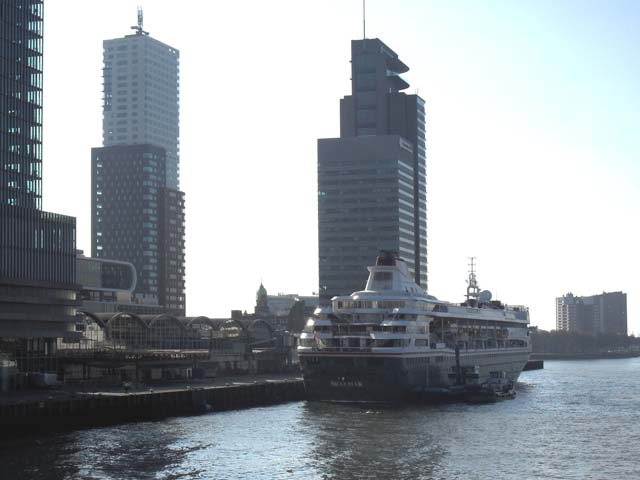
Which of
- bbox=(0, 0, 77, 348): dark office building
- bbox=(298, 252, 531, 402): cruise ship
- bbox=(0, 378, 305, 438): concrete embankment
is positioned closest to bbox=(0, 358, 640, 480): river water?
bbox=(0, 378, 305, 438): concrete embankment

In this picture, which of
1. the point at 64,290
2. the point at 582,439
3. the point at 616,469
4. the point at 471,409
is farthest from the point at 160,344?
the point at 616,469

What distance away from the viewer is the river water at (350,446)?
7900 centimetres

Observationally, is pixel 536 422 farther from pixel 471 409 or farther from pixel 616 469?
pixel 616 469

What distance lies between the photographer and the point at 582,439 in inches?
3905

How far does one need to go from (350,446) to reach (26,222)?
73.0 m

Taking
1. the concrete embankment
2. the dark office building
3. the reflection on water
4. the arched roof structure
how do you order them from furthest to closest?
the arched roof structure → the dark office building → the concrete embankment → the reflection on water

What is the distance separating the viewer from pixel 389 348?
129 m

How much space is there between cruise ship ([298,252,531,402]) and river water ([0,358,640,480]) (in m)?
4.72

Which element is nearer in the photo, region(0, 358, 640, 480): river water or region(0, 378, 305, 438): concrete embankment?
region(0, 358, 640, 480): river water

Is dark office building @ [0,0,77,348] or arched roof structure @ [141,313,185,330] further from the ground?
dark office building @ [0,0,77,348]

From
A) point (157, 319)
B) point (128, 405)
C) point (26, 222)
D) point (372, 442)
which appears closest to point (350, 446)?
point (372, 442)

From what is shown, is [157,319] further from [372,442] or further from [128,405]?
[372,442]

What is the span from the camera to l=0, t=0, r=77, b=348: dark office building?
455ft

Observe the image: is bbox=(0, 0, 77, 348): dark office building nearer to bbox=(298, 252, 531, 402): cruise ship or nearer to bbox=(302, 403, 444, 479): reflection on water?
bbox=(298, 252, 531, 402): cruise ship
